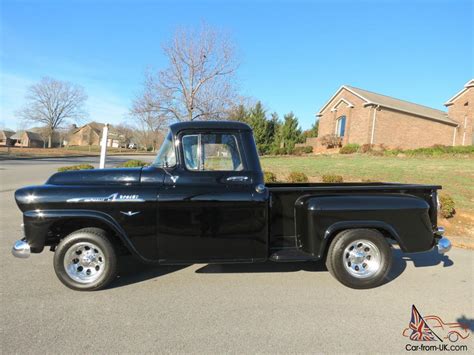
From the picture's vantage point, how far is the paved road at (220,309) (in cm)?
270

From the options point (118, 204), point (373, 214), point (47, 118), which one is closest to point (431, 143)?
point (373, 214)

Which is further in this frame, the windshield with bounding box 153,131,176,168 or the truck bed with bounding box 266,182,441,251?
the truck bed with bounding box 266,182,441,251

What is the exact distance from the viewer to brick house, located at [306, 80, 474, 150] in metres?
28.9

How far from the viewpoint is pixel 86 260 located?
362 cm

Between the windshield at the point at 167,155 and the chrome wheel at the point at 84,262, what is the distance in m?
1.24

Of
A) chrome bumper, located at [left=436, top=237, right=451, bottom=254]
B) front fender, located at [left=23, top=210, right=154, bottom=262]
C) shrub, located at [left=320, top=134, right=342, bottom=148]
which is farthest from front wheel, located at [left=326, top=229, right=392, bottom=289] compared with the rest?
shrub, located at [left=320, top=134, right=342, bottom=148]

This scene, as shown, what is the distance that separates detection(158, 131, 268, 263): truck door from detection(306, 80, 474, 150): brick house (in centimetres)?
2769

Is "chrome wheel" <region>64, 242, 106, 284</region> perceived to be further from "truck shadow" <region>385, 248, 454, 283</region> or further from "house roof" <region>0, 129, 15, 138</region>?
"house roof" <region>0, 129, 15, 138</region>

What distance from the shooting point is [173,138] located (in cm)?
384

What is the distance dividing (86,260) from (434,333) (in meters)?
3.77

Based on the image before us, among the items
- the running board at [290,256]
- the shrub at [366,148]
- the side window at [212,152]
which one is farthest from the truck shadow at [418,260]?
the shrub at [366,148]

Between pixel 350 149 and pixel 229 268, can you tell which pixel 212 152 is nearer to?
pixel 229 268

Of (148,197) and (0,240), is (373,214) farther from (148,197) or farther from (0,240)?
(0,240)

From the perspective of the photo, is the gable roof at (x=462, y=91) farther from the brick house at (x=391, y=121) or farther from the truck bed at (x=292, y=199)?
the truck bed at (x=292, y=199)
